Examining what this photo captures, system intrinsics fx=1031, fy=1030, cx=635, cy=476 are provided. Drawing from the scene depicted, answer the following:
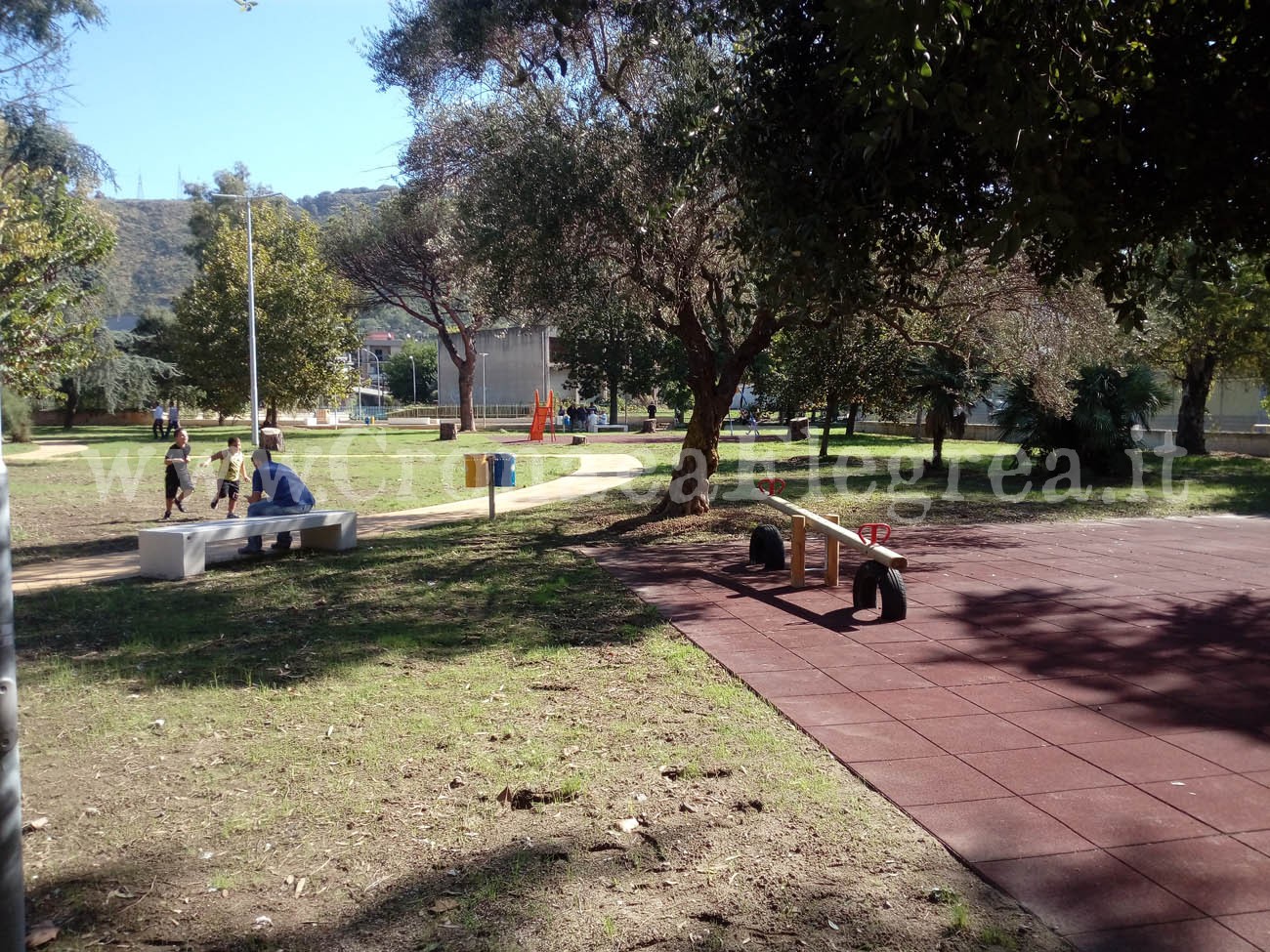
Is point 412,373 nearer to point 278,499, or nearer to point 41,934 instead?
point 278,499

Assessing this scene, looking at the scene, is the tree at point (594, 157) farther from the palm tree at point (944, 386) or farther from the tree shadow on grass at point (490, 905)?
the palm tree at point (944, 386)

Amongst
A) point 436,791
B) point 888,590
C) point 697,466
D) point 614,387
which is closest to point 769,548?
point 888,590

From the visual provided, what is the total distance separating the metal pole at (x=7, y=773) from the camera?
248cm

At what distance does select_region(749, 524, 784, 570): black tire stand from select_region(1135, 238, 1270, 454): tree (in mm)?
4960

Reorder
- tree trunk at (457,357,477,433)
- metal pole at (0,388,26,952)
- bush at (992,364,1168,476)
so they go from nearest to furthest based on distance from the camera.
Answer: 1. metal pole at (0,388,26,952)
2. bush at (992,364,1168,476)
3. tree trunk at (457,357,477,433)

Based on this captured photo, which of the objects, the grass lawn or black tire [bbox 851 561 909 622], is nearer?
the grass lawn

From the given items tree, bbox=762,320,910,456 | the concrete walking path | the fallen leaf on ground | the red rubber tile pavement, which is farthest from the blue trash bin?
the fallen leaf on ground

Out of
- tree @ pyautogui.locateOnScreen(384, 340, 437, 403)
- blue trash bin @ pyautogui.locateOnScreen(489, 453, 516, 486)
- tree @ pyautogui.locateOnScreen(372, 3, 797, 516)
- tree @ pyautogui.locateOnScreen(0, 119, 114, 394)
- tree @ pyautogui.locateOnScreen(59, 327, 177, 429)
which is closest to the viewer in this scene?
tree @ pyautogui.locateOnScreen(372, 3, 797, 516)

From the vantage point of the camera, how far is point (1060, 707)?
5.91m

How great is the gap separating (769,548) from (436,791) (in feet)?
21.3

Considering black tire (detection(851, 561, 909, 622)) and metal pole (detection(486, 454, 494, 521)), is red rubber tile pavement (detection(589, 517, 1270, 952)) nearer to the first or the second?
black tire (detection(851, 561, 909, 622))

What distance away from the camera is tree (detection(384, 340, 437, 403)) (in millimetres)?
→ 89688

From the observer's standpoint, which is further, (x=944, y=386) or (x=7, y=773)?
(x=944, y=386)

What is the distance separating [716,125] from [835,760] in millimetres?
7230
